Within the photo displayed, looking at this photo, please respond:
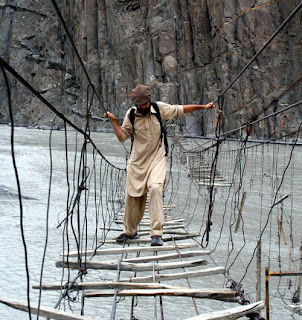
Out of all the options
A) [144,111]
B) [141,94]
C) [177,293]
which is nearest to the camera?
[177,293]

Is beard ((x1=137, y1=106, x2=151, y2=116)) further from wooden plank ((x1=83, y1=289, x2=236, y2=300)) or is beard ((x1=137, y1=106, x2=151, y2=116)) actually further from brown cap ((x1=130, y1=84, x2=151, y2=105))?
wooden plank ((x1=83, y1=289, x2=236, y2=300))

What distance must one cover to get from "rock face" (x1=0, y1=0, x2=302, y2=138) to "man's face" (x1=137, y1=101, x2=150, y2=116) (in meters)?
13.7

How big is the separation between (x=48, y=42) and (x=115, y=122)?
44.8 meters

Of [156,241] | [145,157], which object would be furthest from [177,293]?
[145,157]

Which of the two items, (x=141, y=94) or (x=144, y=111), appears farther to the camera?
(x=144, y=111)

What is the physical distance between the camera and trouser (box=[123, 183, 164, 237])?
2.65 metres

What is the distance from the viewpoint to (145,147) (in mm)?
2766

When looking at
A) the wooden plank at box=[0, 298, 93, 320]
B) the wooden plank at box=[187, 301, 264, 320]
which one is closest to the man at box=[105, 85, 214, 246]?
the wooden plank at box=[187, 301, 264, 320]

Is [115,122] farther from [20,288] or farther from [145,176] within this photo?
[20,288]

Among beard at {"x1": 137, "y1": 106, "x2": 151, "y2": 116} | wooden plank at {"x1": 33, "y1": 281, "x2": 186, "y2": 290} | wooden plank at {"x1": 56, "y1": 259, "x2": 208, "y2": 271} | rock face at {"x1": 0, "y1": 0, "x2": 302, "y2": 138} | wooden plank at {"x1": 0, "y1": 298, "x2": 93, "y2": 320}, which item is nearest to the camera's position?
wooden plank at {"x1": 0, "y1": 298, "x2": 93, "y2": 320}

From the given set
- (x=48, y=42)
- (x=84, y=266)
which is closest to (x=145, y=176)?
(x=84, y=266)

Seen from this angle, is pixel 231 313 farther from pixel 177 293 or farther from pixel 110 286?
pixel 110 286

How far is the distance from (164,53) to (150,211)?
29.4 meters

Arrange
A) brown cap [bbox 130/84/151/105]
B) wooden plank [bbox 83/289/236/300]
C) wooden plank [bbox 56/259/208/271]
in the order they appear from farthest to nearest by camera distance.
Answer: brown cap [bbox 130/84/151/105], wooden plank [bbox 56/259/208/271], wooden plank [bbox 83/289/236/300]
